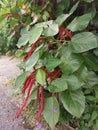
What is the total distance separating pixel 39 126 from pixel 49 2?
4.03 feet

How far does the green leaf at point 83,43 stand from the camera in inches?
58.4

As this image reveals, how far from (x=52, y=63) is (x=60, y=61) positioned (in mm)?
56

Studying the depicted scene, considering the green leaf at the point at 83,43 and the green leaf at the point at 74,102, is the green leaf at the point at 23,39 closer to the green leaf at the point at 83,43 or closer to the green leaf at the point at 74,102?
the green leaf at the point at 83,43

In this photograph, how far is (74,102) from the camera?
5.45ft

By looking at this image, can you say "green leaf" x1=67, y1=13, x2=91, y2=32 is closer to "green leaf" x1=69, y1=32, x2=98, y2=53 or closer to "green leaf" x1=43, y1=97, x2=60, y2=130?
"green leaf" x1=69, y1=32, x2=98, y2=53

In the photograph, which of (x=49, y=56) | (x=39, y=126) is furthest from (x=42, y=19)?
(x=39, y=126)

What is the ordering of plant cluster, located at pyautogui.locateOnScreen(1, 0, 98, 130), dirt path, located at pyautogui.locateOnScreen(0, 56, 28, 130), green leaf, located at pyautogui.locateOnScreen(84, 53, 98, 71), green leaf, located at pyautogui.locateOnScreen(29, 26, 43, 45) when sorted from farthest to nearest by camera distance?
dirt path, located at pyautogui.locateOnScreen(0, 56, 28, 130), green leaf, located at pyautogui.locateOnScreen(84, 53, 98, 71), plant cluster, located at pyautogui.locateOnScreen(1, 0, 98, 130), green leaf, located at pyautogui.locateOnScreen(29, 26, 43, 45)

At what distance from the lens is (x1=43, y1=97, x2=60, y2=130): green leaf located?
1781 millimetres

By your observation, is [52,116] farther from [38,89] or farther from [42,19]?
[42,19]

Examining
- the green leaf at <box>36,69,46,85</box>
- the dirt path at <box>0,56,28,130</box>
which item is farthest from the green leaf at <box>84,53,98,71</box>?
the dirt path at <box>0,56,28,130</box>

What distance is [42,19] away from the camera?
2.05m

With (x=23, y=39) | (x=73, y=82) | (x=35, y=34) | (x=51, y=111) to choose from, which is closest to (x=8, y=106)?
(x=51, y=111)

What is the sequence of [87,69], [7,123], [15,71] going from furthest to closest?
1. [15,71]
2. [7,123]
3. [87,69]

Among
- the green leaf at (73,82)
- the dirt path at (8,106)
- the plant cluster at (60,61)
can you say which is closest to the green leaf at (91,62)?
the plant cluster at (60,61)
